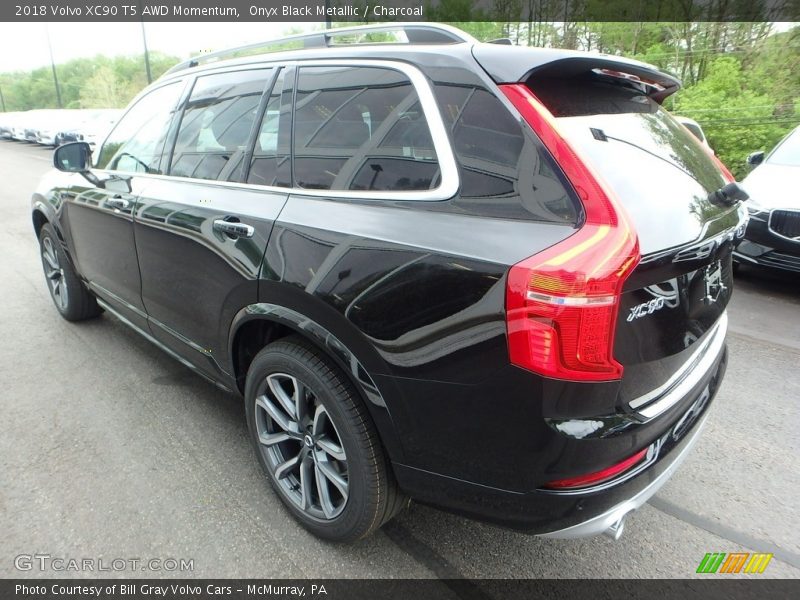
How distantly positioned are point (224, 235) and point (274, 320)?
496mm

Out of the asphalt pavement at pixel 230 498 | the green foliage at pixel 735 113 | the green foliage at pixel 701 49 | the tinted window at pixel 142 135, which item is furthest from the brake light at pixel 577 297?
the green foliage at pixel 701 49

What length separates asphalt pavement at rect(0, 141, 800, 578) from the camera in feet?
7.04

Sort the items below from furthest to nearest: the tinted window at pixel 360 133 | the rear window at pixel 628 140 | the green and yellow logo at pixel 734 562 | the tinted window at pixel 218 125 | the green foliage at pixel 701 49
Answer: the green foliage at pixel 701 49 → the tinted window at pixel 218 125 → the green and yellow logo at pixel 734 562 → the tinted window at pixel 360 133 → the rear window at pixel 628 140

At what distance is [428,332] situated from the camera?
1668 mm

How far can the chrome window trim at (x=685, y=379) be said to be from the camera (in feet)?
5.53

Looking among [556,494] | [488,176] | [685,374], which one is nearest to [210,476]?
[556,494]

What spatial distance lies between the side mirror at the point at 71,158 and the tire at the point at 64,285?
0.81m

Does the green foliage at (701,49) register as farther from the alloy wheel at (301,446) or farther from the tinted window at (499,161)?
the alloy wheel at (301,446)

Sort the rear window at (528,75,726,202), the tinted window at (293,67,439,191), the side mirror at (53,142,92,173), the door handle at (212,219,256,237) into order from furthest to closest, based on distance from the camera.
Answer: the side mirror at (53,142,92,173) < the door handle at (212,219,256,237) < the tinted window at (293,67,439,191) < the rear window at (528,75,726,202)

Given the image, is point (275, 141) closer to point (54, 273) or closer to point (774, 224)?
point (54, 273)

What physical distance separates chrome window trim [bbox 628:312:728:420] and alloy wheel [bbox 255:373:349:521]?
1058 mm

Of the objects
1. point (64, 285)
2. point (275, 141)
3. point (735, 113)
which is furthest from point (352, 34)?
point (735, 113)

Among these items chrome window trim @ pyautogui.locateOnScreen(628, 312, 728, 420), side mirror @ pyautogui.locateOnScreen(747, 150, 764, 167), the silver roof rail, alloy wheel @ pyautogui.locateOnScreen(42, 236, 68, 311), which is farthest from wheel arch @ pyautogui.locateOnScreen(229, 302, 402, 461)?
side mirror @ pyautogui.locateOnScreen(747, 150, 764, 167)

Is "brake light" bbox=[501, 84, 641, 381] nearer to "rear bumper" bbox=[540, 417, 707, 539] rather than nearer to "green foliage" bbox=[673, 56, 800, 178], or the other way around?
"rear bumper" bbox=[540, 417, 707, 539]
